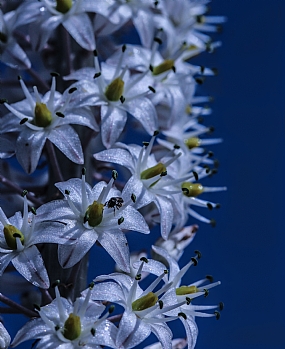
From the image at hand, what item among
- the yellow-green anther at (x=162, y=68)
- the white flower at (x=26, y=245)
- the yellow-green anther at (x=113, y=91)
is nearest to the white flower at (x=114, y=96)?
the yellow-green anther at (x=113, y=91)

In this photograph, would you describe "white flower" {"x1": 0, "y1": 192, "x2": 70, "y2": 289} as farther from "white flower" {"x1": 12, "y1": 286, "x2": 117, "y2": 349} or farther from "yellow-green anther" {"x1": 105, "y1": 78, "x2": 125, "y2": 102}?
"yellow-green anther" {"x1": 105, "y1": 78, "x2": 125, "y2": 102}

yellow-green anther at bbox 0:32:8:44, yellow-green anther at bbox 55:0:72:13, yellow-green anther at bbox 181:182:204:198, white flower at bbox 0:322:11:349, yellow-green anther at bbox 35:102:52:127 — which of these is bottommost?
yellow-green anther at bbox 181:182:204:198

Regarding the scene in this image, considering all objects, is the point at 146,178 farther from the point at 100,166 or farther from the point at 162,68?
the point at 162,68

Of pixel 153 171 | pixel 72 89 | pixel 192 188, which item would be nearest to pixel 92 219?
pixel 153 171

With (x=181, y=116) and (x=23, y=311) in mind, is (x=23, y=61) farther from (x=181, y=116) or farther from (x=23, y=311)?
(x=23, y=311)

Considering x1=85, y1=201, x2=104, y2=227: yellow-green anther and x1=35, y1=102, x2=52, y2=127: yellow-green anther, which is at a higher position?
x1=35, y1=102, x2=52, y2=127: yellow-green anther

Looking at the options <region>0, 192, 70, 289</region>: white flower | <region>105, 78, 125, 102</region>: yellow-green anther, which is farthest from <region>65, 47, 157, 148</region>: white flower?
<region>0, 192, 70, 289</region>: white flower

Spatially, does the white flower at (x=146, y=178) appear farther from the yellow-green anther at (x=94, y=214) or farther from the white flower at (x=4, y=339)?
the white flower at (x=4, y=339)

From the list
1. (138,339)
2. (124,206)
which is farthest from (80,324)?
(124,206)

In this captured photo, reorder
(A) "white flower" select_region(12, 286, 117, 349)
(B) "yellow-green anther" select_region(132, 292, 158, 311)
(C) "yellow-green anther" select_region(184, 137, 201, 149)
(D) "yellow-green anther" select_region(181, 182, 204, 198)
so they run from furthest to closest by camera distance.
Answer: (C) "yellow-green anther" select_region(184, 137, 201, 149), (D) "yellow-green anther" select_region(181, 182, 204, 198), (B) "yellow-green anther" select_region(132, 292, 158, 311), (A) "white flower" select_region(12, 286, 117, 349)
